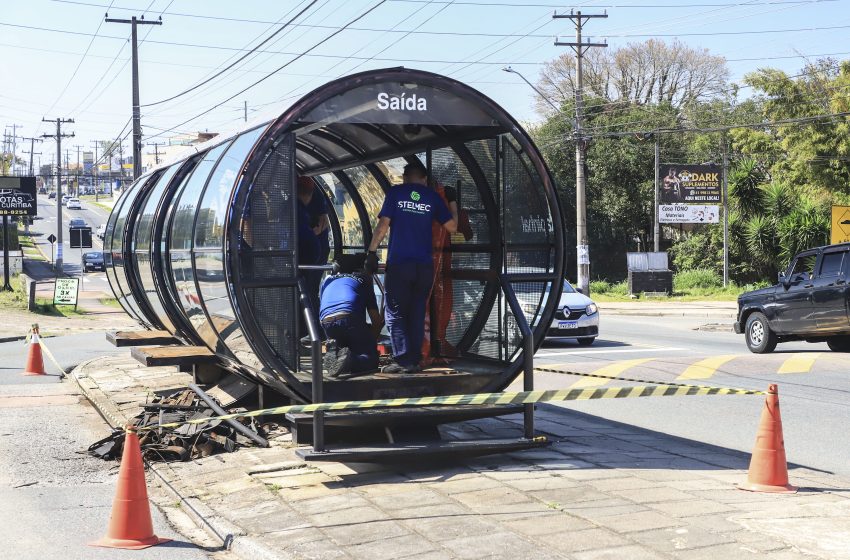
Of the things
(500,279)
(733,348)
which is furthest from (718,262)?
(500,279)

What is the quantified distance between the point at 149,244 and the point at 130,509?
6467 mm

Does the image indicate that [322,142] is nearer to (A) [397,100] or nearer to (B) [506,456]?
(A) [397,100]

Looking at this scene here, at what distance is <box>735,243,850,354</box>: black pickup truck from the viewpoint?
16234 mm

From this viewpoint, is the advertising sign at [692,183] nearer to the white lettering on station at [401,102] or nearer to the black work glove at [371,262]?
the black work glove at [371,262]

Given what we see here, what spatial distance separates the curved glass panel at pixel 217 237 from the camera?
8.41 m

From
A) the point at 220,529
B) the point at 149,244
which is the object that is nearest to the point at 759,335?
the point at 149,244

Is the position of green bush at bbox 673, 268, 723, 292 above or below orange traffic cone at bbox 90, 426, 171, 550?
above

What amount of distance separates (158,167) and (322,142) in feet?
12.8

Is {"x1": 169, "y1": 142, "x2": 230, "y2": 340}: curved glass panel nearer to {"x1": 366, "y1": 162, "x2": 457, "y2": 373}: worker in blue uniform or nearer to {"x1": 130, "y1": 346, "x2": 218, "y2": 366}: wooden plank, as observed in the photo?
{"x1": 130, "y1": 346, "x2": 218, "y2": 366}: wooden plank

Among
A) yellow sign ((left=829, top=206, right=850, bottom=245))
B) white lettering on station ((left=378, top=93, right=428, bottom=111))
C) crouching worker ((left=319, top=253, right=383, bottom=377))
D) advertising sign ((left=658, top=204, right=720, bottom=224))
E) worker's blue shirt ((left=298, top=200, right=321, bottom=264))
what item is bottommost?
crouching worker ((left=319, top=253, right=383, bottom=377))

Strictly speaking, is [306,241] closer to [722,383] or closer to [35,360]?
[722,383]

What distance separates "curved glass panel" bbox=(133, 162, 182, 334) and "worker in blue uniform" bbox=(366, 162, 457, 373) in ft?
14.5

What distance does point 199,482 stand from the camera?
26.0ft

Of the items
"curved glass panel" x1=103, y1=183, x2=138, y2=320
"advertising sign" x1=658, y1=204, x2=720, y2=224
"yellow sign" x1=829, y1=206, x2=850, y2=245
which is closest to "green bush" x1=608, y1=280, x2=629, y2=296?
"advertising sign" x1=658, y1=204, x2=720, y2=224
